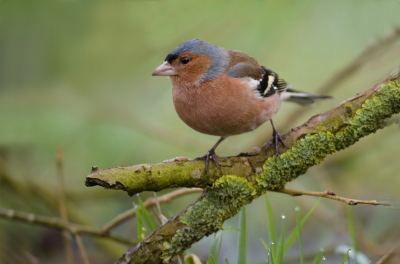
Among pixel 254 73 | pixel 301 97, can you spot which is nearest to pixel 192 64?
pixel 254 73

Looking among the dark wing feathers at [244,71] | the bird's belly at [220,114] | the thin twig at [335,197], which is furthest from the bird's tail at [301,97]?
the thin twig at [335,197]

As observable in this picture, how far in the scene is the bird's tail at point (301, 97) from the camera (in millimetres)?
3946

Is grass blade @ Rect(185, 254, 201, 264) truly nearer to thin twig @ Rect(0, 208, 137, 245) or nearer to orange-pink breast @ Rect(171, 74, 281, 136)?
orange-pink breast @ Rect(171, 74, 281, 136)

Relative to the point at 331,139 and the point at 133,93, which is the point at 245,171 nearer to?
the point at 331,139

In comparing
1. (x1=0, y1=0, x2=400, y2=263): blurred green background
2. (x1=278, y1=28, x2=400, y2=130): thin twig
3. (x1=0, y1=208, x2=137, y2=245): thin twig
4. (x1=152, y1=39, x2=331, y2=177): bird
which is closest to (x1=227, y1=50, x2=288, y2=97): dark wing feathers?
(x1=152, y1=39, x2=331, y2=177): bird

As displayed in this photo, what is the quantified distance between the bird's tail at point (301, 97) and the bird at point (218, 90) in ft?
1.09

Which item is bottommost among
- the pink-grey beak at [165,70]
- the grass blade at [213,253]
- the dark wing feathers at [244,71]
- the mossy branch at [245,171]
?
the grass blade at [213,253]

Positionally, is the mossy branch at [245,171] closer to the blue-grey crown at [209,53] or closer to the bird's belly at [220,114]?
the bird's belly at [220,114]

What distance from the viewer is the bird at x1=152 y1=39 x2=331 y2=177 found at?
2.95 meters

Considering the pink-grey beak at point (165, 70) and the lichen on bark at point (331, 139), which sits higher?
the pink-grey beak at point (165, 70)

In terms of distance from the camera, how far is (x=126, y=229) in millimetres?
5227

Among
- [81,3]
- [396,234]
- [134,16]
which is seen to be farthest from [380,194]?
[81,3]

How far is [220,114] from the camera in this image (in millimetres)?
2920

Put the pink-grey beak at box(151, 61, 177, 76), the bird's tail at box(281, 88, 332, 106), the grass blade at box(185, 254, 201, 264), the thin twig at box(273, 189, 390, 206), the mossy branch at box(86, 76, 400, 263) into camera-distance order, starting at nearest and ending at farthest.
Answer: the thin twig at box(273, 189, 390, 206) < the mossy branch at box(86, 76, 400, 263) < the grass blade at box(185, 254, 201, 264) < the pink-grey beak at box(151, 61, 177, 76) < the bird's tail at box(281, 88, 332, 106)
